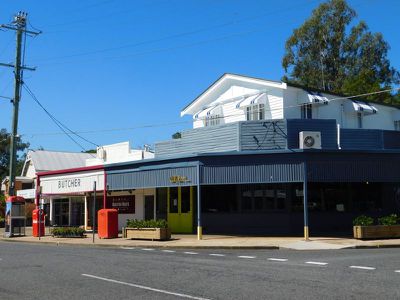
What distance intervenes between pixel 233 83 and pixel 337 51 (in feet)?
78.7

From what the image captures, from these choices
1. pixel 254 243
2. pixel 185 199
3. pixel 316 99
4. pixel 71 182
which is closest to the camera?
pixel 254 243

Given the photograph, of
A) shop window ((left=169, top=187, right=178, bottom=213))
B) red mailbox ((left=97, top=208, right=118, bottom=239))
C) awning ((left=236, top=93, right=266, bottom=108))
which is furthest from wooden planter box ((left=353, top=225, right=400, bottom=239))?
red mailbox ((left=97, top=208, right=118, bottom=239))

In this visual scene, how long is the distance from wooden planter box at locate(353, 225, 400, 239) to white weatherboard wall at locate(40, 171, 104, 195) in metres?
14.1

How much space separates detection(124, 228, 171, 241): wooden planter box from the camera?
2305 cm

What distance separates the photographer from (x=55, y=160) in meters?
50.3

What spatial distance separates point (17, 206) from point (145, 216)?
7.33 m

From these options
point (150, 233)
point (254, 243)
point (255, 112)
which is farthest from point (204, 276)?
point (255, 112)

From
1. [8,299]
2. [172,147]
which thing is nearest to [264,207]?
[172,147]

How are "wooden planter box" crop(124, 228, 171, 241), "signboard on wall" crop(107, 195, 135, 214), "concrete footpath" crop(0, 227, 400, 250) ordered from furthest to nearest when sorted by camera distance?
1. "signboard on wall" crop(107, 195, 135, 214)
2. "wooden planter box" crop(124, 228, 171, 241)
3. "concrete footpath" crop(0, 227, 400, 250)

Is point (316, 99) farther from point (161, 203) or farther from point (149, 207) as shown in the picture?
point (149, 207)

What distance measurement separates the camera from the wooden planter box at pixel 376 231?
824 inches

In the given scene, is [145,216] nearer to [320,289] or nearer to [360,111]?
[360,111]

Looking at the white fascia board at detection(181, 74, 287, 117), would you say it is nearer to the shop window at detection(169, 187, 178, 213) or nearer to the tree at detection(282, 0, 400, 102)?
the shop window at detection(169, 187, 178, 213)

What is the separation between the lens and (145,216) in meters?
30.0
